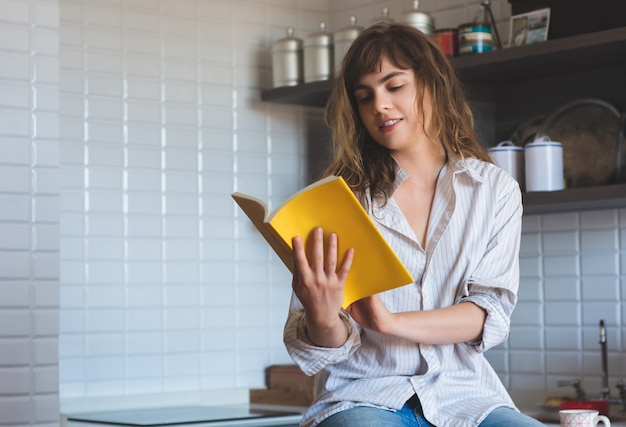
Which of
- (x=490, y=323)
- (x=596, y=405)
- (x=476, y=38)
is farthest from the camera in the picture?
(x=476, y=38)

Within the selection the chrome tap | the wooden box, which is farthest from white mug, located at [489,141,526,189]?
the wooden box

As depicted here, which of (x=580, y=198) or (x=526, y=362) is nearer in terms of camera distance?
(x=580, y=198)

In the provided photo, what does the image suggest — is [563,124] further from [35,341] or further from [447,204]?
[35,341]

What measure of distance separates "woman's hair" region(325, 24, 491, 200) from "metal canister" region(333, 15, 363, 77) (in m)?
1.23

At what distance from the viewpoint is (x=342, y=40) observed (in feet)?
10.5

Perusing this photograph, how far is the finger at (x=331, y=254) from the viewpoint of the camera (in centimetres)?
153

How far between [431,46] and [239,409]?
1.56 meters

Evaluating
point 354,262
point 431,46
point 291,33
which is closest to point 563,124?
point 291,33

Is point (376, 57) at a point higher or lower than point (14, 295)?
higher

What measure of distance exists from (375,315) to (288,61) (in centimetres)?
180

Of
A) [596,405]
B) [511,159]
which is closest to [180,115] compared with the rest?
[511,159]

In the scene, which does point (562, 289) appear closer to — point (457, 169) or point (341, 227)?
point (457, 169)

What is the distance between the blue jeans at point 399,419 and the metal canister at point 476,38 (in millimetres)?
1440

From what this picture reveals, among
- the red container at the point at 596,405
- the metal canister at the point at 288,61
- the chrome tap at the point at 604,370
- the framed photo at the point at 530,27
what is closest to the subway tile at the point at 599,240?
the chrome tap at the point at 604,370
